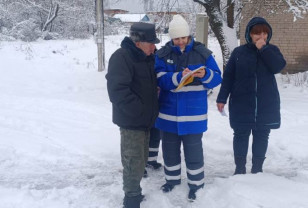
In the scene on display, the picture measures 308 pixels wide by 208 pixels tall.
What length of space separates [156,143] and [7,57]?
383 inches

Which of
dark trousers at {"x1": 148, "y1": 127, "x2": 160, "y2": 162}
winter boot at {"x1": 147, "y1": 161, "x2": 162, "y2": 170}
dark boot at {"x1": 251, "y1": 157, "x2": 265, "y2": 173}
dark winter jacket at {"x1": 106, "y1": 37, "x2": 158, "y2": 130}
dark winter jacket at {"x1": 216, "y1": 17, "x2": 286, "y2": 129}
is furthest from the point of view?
winter boot at {"x1": 147, "y1": 161, "x2": 162, "y2": 170}

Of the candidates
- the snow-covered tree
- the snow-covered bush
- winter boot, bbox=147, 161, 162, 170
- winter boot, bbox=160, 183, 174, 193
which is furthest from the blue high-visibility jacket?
the snow-covered bush

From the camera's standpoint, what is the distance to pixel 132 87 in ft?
9.88

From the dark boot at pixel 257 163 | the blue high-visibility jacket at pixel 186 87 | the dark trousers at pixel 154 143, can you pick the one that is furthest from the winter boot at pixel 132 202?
the dark boot at pixel 257 163

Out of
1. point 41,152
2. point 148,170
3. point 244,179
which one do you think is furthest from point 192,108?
point 41,152

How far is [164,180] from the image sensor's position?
3.98m

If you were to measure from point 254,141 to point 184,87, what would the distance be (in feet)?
3.57

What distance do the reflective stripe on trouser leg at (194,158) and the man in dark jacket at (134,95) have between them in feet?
1.53

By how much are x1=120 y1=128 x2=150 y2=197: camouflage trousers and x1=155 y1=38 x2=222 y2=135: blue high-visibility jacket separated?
14.9 inches

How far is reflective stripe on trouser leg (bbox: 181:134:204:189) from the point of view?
339cm

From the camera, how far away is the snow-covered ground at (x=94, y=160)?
3.41m

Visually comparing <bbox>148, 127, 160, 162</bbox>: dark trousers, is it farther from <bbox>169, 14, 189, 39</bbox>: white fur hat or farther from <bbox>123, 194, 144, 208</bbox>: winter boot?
<bbox>169, 14, 189, 39</bbox>: white fur hat

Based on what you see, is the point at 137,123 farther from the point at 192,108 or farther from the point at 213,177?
the point at 213,177

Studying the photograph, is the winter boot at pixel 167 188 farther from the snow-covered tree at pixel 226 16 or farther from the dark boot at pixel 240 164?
the snow-covered tree at pixel 226 16
